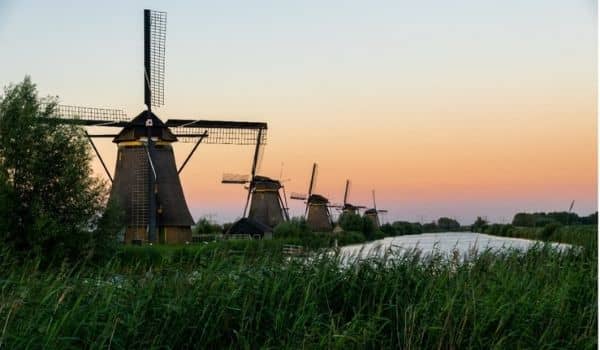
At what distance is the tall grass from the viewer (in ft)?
17.3

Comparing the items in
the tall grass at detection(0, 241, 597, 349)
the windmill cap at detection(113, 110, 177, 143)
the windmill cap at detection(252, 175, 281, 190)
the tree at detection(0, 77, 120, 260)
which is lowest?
the tall grass at detection(0, 241, 597, 349)

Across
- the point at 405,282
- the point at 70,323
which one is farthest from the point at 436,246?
the point at 70,323

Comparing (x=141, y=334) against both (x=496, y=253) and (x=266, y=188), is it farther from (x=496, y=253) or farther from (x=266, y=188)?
(x=266, y=188)

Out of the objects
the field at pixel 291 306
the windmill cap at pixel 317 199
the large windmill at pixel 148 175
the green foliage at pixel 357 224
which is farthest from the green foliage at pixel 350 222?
the field at pixel 291 306

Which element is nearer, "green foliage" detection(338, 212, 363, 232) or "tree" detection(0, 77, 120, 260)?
"tree" detection(0, 77, 120, 260)

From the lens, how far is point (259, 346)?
557 cm

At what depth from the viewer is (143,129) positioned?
24.5 m

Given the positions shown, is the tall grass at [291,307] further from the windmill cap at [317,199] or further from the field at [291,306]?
the windmill cap at [317,199]

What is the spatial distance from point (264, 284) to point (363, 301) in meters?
0.90

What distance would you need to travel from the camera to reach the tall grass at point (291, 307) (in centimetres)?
527

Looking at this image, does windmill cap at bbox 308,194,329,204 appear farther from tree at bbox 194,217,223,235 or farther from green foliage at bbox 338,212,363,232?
tree at bbox 194,217,223,235

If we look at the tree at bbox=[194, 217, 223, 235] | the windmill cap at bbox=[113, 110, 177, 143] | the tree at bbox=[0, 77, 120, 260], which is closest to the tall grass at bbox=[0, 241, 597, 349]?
the tree at bbox=[0, 77, 120, 260]

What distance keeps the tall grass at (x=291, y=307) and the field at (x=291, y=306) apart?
1cm

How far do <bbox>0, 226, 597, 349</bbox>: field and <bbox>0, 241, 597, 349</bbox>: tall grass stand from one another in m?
0.01
